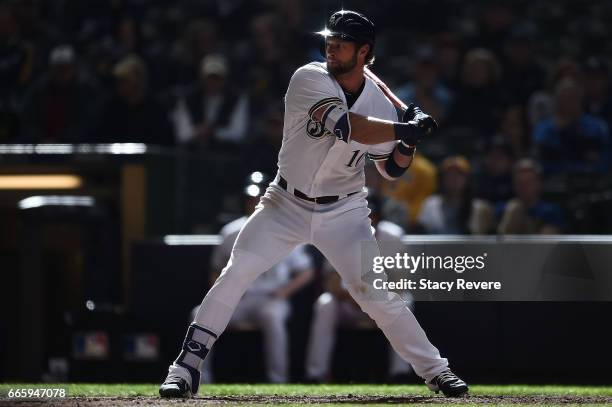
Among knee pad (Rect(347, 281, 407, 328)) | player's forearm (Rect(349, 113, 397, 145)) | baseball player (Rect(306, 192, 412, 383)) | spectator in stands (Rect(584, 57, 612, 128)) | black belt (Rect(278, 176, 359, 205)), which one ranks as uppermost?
spectator in stands (Rect(584, 57, 612, 128))

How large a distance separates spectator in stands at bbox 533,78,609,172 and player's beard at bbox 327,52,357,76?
4614 mm

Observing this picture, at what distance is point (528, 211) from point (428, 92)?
1951 mm

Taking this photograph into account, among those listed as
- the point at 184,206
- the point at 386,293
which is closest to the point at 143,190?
the point at 184,206

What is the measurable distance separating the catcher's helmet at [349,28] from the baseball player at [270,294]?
3.48 metres

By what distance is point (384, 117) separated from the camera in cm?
618

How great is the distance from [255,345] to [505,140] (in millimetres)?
2689

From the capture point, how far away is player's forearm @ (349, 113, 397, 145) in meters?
5.71

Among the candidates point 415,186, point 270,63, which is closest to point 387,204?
point 415,186

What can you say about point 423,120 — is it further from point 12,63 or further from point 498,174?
point 12,63

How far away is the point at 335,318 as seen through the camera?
30.2 feet

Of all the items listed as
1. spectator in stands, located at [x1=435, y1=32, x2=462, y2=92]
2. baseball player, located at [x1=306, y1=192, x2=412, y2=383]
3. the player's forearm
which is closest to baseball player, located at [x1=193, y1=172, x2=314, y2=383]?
baseball player, located at [x1=306, y1=192, x2=412, y2=383]

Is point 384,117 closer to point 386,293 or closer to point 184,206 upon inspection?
point 386,293

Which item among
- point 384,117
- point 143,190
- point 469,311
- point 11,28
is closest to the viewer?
point 384,117

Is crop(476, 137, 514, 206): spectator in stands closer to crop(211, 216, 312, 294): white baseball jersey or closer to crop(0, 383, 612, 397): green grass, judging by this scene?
crop(211, 216, 312, 294): white baseball jersey
